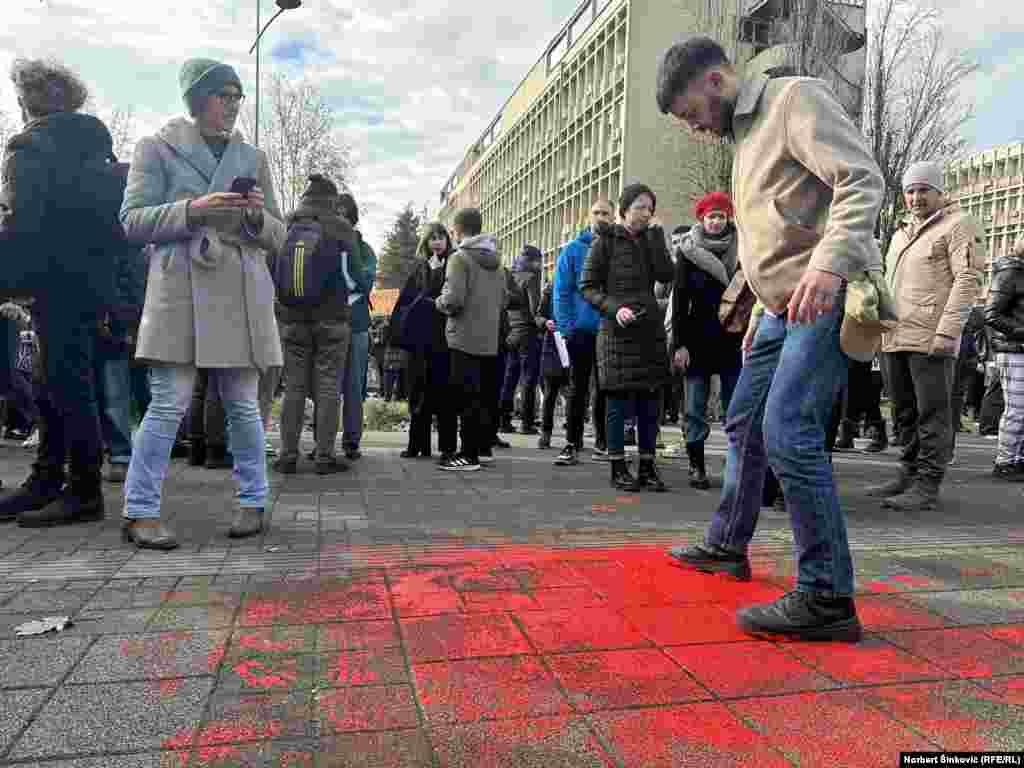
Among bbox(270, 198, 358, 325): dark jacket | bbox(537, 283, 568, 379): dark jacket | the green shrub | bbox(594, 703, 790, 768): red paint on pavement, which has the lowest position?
bbox(594, 703, 790, 768): red paint on pavement

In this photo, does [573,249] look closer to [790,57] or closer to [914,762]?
[914,762]

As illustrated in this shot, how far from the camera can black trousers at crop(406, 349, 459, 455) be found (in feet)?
22.9

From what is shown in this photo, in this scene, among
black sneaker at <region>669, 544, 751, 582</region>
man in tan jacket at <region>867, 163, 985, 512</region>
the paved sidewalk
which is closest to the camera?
the paved sidewalk

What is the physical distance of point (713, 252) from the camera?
5906mm

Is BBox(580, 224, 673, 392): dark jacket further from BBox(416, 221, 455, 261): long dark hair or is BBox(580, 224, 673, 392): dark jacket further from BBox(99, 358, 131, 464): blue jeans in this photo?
BBox(99, 358, 131, 464): blue jeans

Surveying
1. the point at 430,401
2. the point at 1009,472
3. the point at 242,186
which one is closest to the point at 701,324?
the point at 430,401

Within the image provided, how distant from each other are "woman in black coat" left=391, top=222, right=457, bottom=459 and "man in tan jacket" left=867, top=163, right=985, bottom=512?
345 cm

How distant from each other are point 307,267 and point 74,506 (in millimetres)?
2405

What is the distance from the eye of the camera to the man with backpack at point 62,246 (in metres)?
4.10

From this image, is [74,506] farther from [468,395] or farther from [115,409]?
[468,395]

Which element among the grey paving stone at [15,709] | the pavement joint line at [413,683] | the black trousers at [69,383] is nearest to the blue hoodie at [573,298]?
the black trousers at [69,383]

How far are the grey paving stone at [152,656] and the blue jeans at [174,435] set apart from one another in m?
1.30

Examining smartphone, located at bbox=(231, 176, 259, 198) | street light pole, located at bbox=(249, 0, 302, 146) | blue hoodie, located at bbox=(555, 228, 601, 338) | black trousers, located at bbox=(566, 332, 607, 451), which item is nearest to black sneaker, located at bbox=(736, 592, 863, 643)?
smartphone, located at bbox=(231, 176, 259, 198)

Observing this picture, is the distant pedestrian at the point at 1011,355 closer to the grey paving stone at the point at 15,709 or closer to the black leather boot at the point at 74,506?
the black leather boot at the point at 74,506
